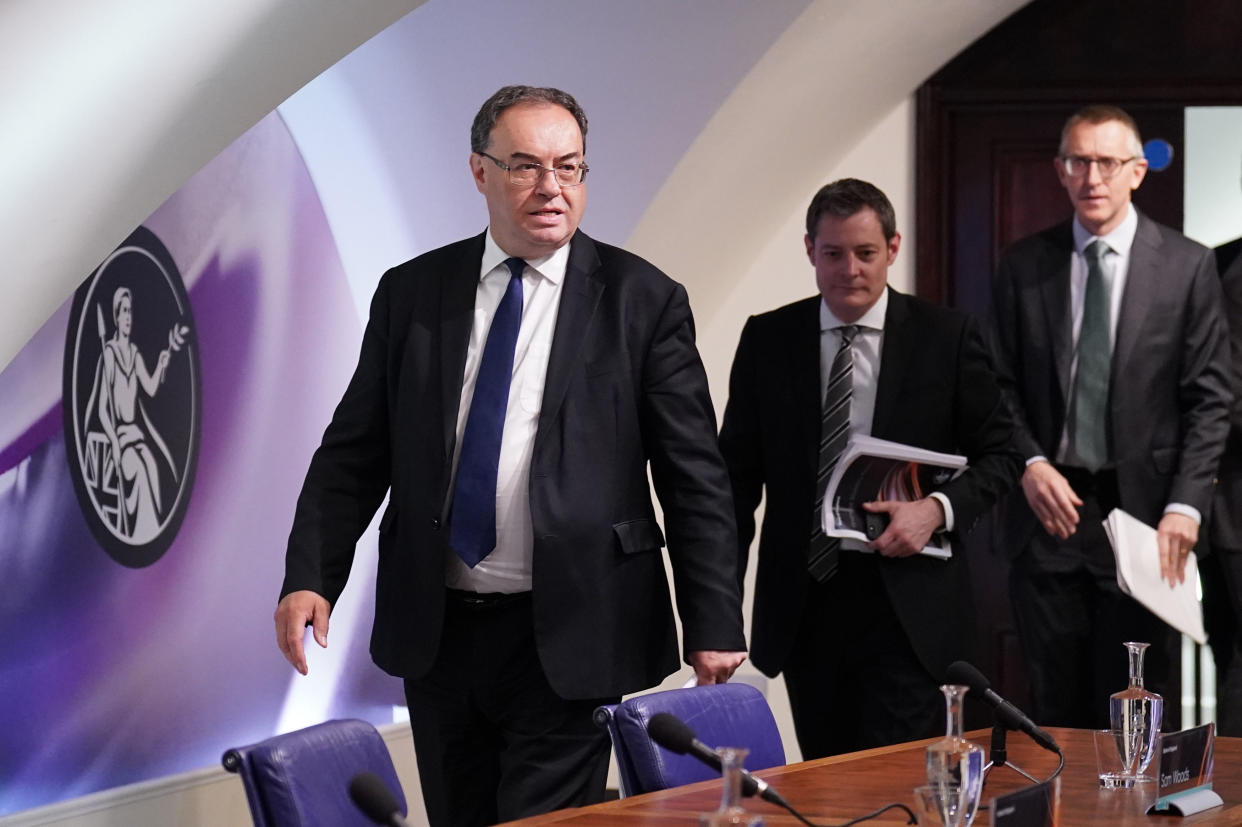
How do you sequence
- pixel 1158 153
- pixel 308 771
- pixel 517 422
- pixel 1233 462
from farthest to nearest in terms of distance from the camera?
pixel 1158 153, pixel 1233 462, pixel 517 422, pixel 308 771

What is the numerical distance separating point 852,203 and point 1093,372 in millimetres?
965

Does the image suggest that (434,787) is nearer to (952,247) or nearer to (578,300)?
(578,300)

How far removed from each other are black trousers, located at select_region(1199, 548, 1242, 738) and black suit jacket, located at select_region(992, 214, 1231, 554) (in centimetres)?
33

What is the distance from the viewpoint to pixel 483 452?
2896 millimetres

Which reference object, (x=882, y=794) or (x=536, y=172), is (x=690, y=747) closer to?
(x=882, y=794)

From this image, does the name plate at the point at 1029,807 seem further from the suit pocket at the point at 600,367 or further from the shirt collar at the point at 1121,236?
the shirt collar at the point at 1121,236

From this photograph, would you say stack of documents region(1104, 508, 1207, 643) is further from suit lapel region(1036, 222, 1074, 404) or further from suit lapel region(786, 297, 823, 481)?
suit lapel region(786, 297, 823, 481)

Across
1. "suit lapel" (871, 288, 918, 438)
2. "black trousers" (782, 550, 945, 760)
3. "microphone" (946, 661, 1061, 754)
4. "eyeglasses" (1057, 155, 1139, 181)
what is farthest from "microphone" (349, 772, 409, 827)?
"eyeglasses" (1057, 155, 1139, 181)

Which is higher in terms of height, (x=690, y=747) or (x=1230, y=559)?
(x=1230, y=559)

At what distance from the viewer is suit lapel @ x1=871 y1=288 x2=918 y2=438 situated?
12.3 ft

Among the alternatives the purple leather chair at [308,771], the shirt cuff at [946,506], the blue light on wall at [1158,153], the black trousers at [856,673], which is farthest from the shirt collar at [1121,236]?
the purple leather chair at [308,771]

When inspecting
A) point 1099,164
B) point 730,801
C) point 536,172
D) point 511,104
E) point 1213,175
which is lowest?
point 730,801

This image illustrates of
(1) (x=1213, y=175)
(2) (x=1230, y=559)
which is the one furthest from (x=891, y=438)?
(1) (x=1213, y=175)

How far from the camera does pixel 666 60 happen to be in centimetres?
496
